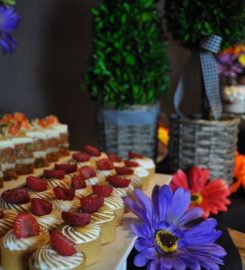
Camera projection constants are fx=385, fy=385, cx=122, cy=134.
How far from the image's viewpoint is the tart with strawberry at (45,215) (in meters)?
0.76

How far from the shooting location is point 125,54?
51.3 inches

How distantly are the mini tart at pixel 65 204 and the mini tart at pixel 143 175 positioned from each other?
0.29 m

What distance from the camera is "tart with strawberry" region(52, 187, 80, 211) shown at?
828 mm

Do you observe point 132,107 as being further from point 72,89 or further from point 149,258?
point 149,258

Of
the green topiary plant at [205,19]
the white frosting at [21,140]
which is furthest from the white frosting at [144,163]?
the green topiary plant at [205,19]

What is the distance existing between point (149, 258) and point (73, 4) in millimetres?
1251

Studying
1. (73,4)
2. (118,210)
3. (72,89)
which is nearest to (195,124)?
(118,210)

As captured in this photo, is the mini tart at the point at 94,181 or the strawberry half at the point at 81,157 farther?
the strawberry half at the point at 81,157

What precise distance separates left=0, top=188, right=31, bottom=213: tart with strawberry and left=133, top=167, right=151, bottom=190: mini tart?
363 mm

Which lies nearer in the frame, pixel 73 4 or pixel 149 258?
pixel 149 258

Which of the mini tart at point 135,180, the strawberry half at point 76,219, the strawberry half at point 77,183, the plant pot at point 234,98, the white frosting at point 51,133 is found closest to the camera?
the strawberry half at point 76,219

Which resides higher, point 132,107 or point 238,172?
point 132,107

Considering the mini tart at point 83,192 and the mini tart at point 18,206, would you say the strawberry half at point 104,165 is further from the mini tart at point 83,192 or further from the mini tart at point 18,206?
the mini tart at point 18,206

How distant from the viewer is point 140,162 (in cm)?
119
